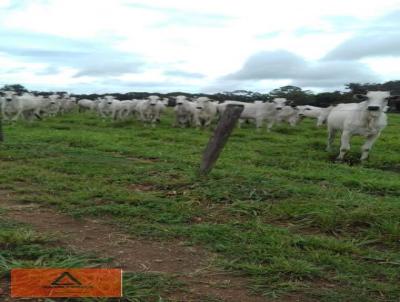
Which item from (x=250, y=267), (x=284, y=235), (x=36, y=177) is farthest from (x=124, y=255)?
(x=36, y=177)

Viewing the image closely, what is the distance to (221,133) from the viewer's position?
8.23m

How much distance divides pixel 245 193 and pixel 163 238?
2.01 meters

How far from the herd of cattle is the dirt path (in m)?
8.28

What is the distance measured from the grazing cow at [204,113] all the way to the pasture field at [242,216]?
13268 millimetres

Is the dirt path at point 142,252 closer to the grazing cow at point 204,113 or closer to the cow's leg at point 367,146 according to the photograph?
the cow's leg at point 367,146

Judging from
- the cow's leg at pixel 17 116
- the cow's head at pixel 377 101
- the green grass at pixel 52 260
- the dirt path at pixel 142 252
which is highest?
the cow's head at pixel 377 101

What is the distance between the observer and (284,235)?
5.38 m

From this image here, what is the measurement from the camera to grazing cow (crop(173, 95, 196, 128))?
81.1 feet

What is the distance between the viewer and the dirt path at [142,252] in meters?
4.05

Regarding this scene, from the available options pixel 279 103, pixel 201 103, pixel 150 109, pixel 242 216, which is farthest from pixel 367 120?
pixel 150 109

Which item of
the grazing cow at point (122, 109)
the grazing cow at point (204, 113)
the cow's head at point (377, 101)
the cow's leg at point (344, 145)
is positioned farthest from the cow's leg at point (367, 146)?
the grazing cow at point (122, 109)

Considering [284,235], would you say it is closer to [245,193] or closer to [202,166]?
[245,193]

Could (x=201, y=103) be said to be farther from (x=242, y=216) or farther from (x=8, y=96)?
(x=242, y=216)

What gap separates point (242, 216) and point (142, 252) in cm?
171
